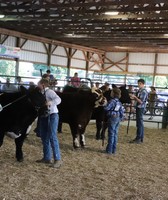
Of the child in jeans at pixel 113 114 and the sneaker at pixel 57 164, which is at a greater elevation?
the child in jeans at pixel 113 114

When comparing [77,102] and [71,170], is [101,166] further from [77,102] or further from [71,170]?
[77,102]

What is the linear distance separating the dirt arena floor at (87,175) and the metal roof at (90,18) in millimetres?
6043

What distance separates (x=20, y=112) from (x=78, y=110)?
6.20ft

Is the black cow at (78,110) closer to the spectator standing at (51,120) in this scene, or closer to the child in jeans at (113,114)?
the child in jeans at (113,114)

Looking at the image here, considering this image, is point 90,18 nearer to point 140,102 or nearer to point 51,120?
point 140,102

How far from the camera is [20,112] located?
5.35 metres

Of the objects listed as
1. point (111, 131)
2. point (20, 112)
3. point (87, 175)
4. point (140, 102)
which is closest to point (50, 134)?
point (20, 112)

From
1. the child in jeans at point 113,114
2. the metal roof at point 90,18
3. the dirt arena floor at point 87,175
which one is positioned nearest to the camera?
the dirt arena floor at point 87,175

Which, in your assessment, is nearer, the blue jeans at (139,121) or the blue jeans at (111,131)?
the blue jeans at (111,131)

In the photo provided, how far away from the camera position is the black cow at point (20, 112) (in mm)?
5246

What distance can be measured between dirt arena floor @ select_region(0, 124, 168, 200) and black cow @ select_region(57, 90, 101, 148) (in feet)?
1.57

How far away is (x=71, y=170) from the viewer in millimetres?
5250

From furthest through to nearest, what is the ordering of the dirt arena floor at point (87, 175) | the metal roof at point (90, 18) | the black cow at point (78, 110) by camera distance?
the metal roof at point (90, 18)
the black cow at point (78, 110)
the dirt arena floor at point (87, 175)

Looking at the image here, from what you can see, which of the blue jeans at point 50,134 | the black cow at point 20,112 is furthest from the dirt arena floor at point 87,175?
the black cow at point 20,112
